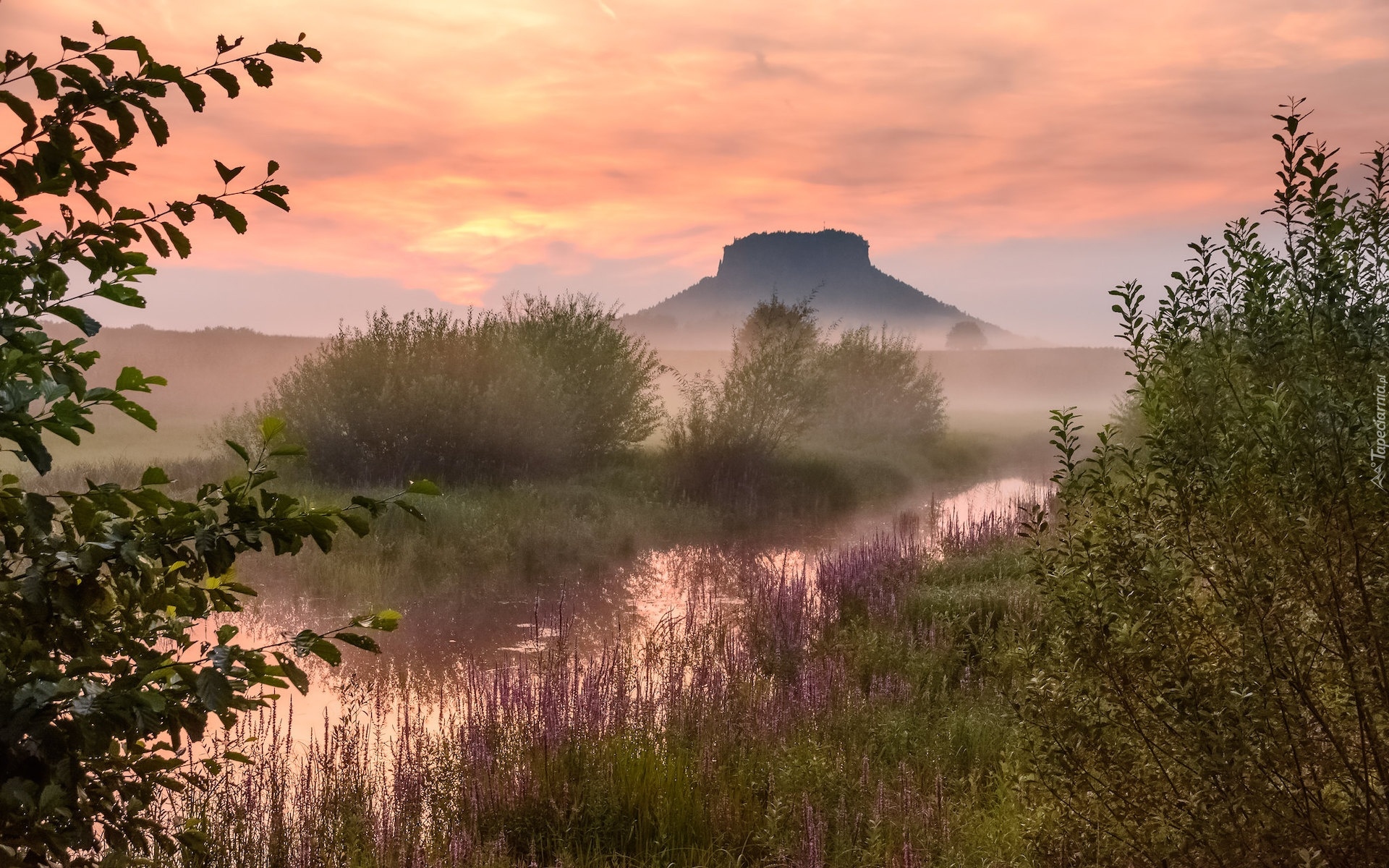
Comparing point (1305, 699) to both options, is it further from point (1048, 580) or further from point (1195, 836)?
point (1048, 580)

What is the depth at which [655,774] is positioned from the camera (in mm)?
5648

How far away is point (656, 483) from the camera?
934 inches

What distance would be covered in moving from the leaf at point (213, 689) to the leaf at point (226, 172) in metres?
1.44

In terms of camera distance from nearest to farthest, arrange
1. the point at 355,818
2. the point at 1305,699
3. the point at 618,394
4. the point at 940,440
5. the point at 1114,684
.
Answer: the point at 1305,699 < the point at 1114,684 < the point at 355,818 < the point at 618,394 < the point at 940,440

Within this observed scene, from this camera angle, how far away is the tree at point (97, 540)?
215 centimetres

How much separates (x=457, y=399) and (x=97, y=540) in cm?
2061

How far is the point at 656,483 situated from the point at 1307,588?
812 inches

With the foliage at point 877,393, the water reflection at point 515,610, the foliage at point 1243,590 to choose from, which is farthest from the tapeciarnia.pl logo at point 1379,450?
the foliage at point 877,393

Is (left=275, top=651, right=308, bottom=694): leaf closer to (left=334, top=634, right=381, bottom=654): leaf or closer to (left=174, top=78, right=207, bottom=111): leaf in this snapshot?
(left=334, top=634, right=381, bottom=654): leaf

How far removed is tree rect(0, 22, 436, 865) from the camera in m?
2.15

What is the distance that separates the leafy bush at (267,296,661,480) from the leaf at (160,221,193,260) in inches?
783

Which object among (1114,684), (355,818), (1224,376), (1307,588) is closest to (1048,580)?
(1114,684)

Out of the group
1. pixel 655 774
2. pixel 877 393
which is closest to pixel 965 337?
pixel 877 393

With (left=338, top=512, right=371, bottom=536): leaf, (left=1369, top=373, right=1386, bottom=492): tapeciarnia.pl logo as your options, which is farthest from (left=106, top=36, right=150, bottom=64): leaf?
(left=1369, top=373, right=1386, bottom=492): tapeciarnia.pl logo
